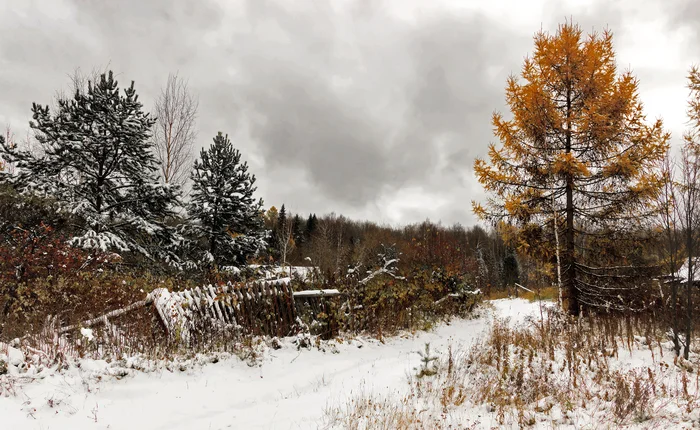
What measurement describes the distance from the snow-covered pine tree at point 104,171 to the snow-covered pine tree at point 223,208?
4.85 ft

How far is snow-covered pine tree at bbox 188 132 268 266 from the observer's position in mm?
14789

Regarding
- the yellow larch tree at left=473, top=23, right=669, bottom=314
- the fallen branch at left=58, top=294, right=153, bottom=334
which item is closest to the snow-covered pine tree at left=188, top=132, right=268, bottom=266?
the fallen branch at left=58, top=294, right=153, bottom=334

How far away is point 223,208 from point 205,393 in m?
11.3

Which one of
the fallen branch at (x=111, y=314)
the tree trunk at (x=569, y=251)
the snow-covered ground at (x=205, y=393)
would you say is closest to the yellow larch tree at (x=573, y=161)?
the tree trunk at (x=569, y=251)

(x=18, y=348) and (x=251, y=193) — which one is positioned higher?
(x=251, y=193)

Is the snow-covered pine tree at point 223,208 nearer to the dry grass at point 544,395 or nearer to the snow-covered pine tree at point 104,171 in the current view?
the snow-covered pine tree at point 104,171

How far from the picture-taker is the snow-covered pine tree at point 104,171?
37.6 feet

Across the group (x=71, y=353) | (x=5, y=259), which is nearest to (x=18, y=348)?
(x=71, y=353)

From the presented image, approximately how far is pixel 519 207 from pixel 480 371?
6.45m

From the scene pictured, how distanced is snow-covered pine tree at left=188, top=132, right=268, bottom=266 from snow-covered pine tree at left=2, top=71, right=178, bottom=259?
1479mm

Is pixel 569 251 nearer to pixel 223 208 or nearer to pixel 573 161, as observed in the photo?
pixel 573 161

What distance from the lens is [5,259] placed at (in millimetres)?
7066

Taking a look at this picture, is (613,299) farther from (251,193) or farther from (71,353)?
(251,193)

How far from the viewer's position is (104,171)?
42.5 ft
